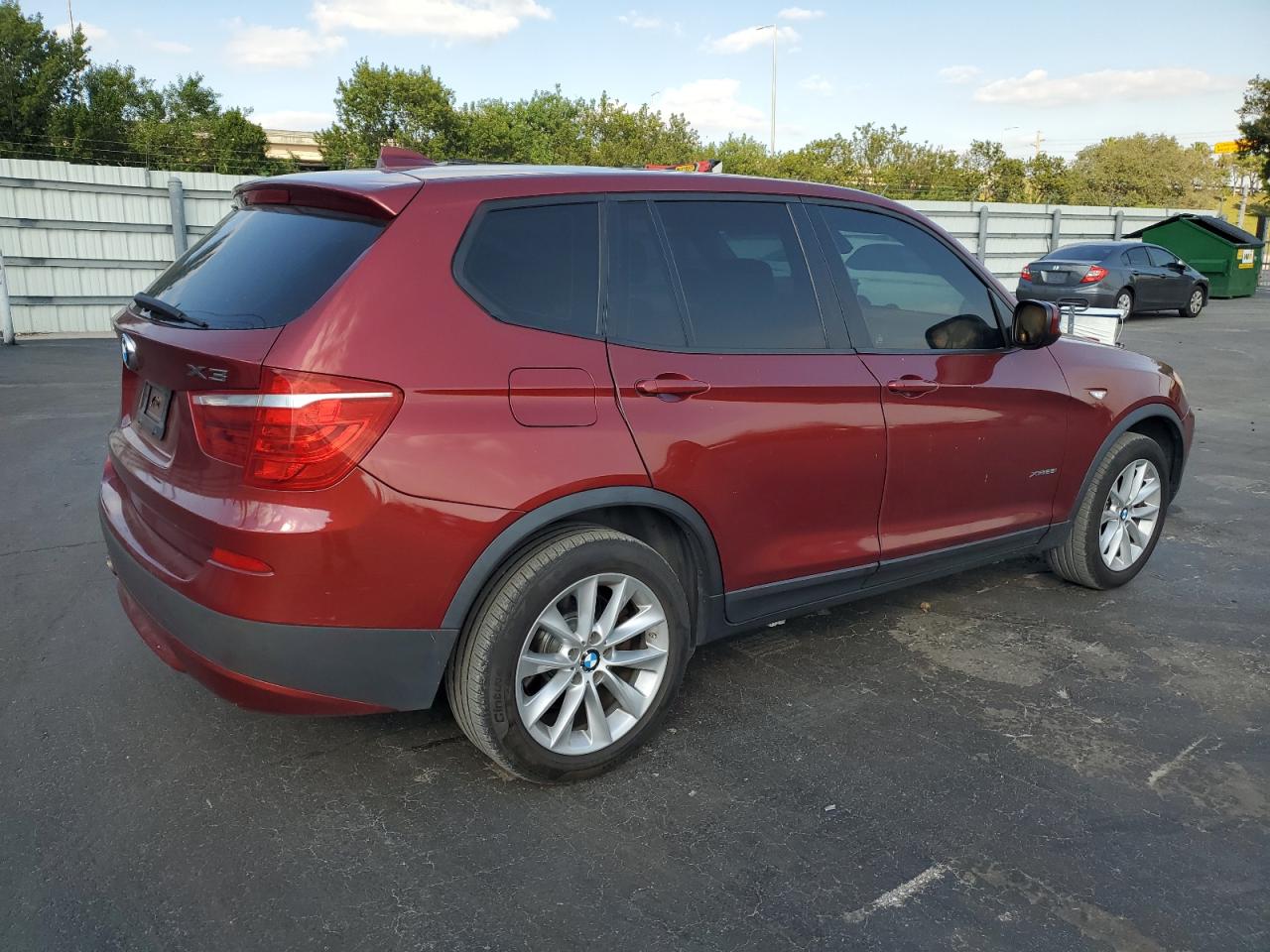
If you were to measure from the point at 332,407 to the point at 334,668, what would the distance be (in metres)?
0.70

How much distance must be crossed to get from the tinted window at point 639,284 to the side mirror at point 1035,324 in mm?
1702

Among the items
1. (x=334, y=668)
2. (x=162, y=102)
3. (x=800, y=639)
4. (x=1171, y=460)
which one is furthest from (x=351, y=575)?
(x=162, y=102)

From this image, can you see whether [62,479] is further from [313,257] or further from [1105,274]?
[1105,274]

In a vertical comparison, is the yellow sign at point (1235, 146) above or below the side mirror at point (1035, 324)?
above

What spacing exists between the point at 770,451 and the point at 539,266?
3.20 ft

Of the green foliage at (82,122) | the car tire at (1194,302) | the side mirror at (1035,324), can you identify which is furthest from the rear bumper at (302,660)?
the green foliage at (82,122)

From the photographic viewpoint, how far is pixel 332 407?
2.57 metres

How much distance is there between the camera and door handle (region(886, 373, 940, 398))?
12.1 ft

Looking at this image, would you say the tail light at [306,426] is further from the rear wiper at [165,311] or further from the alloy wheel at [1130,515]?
the alloy wheel at [1130,515]

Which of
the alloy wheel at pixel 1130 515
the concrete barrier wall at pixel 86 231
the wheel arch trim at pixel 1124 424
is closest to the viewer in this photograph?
the wheel arch trim at pixel 1124 424

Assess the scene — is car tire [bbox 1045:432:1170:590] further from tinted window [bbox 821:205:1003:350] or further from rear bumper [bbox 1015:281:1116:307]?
rear bumper [bbox 1015:281:1116:307]

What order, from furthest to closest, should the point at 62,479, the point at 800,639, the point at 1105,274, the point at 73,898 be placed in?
the point at 1105,274 → the point at 62,479 → the point at 800,639 → the point at 73,898

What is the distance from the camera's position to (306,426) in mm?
2562

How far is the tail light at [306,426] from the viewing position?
256cm
